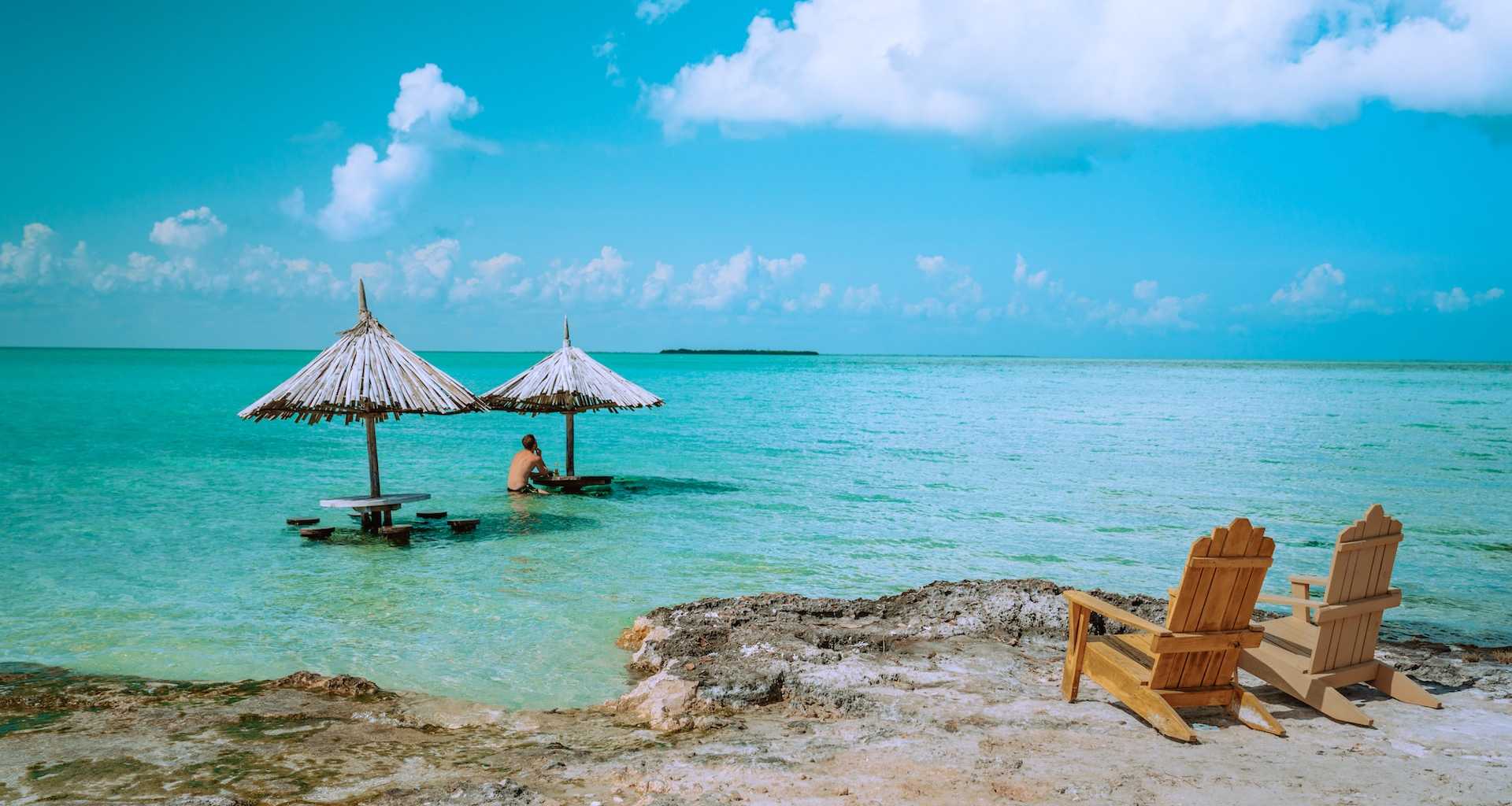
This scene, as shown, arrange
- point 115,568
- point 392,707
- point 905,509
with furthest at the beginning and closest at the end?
point 905,509, point 115,568, point 392,707

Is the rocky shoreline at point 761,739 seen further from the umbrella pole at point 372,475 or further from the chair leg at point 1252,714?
the umbrella pole at point 372,475

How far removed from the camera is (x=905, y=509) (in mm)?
13641

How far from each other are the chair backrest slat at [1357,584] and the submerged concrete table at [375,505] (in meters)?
9.19

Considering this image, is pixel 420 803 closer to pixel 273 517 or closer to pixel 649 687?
pixel 649 687

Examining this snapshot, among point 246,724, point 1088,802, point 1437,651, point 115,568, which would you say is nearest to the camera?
point 1088,802

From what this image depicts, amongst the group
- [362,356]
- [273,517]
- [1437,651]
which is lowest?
[273,517]

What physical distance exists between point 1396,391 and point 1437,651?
56916 mm

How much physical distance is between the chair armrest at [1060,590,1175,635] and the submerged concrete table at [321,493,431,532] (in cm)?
805

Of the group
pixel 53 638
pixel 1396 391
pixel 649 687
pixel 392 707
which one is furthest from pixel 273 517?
pixel 1396 391

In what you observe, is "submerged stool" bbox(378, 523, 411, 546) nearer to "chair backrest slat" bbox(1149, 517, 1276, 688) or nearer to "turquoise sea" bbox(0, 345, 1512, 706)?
"turquoise sea" bbox(0, 345, 1512, 706)

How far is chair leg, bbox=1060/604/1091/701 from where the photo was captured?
5.20 metres

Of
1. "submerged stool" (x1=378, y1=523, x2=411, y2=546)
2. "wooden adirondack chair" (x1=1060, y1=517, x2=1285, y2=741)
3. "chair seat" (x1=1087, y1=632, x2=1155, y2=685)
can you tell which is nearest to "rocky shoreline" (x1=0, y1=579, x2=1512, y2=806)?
"wooden adirondack chair" (x1=1060, y1=517, x2=1285, y2=741)

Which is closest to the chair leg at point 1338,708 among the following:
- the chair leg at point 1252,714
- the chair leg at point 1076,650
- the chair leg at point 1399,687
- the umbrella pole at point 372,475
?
the chair leg at point 1252,714

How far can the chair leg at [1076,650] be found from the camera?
5195 millimetres
